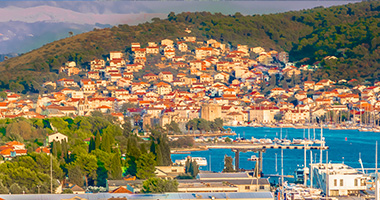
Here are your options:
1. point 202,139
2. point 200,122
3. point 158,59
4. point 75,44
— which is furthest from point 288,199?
point 75,44

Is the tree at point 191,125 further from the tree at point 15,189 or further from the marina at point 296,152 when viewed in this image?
the tree at point 15,189

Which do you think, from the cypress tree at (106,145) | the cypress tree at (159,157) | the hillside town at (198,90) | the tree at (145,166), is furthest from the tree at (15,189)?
the hillside town at (198,90)

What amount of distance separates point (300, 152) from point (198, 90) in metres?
39.2

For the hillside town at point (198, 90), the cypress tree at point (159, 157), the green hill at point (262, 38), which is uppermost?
the green hill at point (262, 38)

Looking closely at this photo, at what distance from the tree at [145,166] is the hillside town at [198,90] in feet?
109

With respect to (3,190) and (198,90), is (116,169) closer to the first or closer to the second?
(3,190)

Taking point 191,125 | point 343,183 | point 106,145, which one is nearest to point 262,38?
point 191,125

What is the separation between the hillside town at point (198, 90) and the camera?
7169 centimetres

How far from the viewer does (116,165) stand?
28312mm

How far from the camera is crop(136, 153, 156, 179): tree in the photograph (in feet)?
94.8

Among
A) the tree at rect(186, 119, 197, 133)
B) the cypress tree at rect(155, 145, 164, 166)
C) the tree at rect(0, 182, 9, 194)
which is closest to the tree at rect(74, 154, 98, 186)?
the cypress tree at rect(155, 145, 164, 166)

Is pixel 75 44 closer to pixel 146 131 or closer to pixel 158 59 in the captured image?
pixel 158 59

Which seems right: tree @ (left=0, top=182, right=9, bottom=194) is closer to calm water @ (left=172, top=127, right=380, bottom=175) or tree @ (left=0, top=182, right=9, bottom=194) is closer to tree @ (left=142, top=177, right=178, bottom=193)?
tree @ (left=142, top=177, right=178, bottom=193)

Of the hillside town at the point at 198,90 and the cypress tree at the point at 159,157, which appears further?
the hillside town at the point at 198,90
